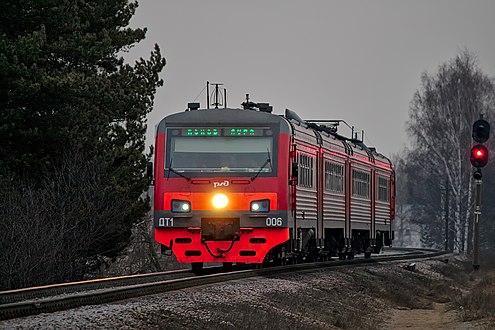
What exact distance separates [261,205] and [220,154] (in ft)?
4.22

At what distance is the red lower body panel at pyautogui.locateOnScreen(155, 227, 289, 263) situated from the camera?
916 inches

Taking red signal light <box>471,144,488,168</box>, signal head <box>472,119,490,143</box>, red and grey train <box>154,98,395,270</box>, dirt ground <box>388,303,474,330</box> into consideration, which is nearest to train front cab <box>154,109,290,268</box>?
red and grey train <box>154,98,395,270</box>

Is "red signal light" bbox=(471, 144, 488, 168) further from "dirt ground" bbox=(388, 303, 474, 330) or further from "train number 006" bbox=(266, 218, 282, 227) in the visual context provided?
"train number 006" bbox=(266, 218, 282, 227)

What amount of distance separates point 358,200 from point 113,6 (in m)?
9.11

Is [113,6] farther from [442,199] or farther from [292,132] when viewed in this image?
[442,199]

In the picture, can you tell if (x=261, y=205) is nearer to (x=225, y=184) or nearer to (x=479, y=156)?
(x=225, y=184)

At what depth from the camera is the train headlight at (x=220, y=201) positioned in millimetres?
23281

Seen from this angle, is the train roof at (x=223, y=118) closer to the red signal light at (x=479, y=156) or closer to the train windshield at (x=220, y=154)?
the train windshield at (x=220, y=154)

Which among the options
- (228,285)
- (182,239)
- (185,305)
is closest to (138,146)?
(182,239)

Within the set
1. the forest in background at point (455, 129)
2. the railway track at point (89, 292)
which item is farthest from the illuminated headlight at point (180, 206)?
the forest in background at point (455, 129)

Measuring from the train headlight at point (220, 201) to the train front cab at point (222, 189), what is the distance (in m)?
0.02

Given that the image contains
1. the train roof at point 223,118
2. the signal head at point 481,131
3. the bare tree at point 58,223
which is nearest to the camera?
the train roof at point 223,118

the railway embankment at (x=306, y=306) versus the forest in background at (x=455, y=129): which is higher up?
the forest in background at (x=455, y=129)

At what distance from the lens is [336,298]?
2120cm
